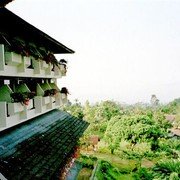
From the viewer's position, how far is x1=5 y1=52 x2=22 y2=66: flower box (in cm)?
1167

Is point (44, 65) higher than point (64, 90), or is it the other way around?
point (44, 65)

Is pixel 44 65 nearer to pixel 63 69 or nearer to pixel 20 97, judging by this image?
pixel 20 97

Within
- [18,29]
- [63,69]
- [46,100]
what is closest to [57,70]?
[63,69]

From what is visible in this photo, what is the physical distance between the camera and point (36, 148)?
508 inches

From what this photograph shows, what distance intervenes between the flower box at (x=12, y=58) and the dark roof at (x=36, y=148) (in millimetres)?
2738

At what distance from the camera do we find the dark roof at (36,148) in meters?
10.4

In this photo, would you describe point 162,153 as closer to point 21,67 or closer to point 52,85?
point 52,85

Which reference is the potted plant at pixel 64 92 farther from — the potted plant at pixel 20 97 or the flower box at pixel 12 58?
the flower box at pixel 12 58

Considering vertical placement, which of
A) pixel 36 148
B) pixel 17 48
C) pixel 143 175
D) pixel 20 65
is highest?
pixel 17 48

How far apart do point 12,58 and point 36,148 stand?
3.71 meters

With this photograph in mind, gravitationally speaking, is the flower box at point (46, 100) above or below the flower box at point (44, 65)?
below

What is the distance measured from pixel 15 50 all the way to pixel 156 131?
3716cm

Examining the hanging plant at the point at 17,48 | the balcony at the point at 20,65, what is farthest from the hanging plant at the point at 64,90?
the hanging plant at the point at 17,48

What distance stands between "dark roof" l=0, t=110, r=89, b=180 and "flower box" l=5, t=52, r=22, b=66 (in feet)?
8.98
